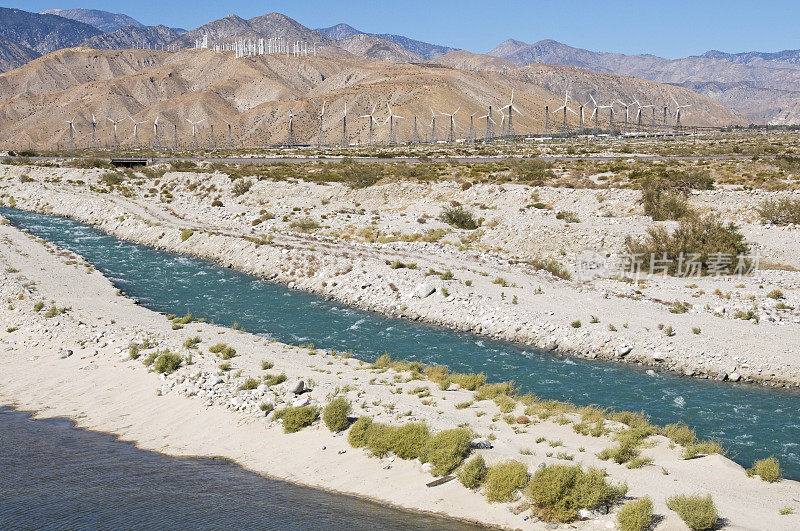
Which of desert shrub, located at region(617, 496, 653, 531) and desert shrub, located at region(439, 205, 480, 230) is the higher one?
desert shrub, located at region(439, 205, 480, 230)

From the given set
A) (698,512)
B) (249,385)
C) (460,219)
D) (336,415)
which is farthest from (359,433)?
(460,219)

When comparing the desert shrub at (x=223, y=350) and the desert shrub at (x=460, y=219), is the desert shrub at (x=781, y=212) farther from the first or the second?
the desert shrub at (x=223, y=350)

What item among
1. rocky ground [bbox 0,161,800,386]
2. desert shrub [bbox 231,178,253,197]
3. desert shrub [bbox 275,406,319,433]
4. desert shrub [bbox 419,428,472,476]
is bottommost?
desert shrub [bbox 275,406,319,433]

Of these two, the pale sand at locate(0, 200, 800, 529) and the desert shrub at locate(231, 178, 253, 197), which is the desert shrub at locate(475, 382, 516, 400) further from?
the desert shrub at locate(231, 178, 253, 197)

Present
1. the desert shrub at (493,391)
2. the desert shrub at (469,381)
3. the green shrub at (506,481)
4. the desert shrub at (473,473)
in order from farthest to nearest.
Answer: the desert shrub at (469,381)
the desert shrub at (493,391)
the desert shrub at (473,473)
the green shrub at (506,481)

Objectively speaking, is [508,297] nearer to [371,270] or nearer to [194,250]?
[371,270]

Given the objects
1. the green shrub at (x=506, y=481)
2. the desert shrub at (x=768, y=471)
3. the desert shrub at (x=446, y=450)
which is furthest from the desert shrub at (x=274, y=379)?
the desert shrub at (x=768, y=471)

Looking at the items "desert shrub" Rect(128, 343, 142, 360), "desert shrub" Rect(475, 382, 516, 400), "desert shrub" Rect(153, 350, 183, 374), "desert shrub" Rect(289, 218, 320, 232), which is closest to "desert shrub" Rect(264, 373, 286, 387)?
"desert shrub" Rect(153, 350, 183, 374)

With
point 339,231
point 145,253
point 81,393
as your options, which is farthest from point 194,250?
point 81,393
